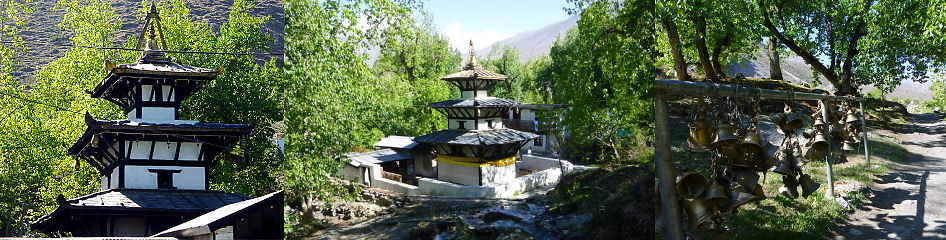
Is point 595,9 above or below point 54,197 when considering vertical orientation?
above

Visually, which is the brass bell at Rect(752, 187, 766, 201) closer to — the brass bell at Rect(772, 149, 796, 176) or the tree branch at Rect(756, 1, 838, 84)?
the brass bell at Rect(772, 149, 796, 176)

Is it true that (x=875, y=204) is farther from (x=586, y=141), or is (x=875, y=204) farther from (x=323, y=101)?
(x=323, y=101)

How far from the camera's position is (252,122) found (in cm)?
301

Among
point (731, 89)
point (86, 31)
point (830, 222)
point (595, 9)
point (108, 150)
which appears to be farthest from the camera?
point (830, 222)

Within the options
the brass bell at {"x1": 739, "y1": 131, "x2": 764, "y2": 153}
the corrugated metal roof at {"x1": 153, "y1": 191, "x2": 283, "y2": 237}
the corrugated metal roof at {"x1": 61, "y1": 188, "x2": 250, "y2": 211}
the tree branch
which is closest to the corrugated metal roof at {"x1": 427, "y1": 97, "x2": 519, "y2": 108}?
the brass bell at {"x1": 739, "y1": 131, "x2": 764, "y2": 153}

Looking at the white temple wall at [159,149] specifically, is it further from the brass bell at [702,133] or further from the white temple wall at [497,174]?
the brass bell at [702,133]

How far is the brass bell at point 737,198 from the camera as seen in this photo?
1.66 metres

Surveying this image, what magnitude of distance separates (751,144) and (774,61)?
211 inches

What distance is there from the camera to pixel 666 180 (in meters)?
1.71

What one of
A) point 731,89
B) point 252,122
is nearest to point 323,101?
point 252,122

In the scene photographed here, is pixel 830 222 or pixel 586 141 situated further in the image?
pixel 830 222

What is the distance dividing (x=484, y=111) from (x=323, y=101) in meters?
1.24

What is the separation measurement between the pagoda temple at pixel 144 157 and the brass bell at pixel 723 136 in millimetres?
2678

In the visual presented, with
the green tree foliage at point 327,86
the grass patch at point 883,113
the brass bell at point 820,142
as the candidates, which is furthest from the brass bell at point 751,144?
the grass patch at point 883,113
